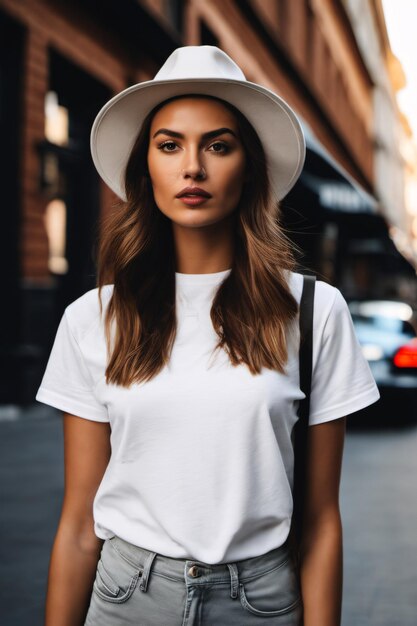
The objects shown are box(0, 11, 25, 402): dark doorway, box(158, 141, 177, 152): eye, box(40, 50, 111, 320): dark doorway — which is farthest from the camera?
box(40, 50, 111, 320): dark doorway

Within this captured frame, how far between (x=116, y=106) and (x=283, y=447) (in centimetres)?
86

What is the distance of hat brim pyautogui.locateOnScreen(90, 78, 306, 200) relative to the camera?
2.01m

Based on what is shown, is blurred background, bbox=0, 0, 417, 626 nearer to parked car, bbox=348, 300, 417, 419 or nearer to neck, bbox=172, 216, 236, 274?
parked car, bbox=348, 300, 417, 419

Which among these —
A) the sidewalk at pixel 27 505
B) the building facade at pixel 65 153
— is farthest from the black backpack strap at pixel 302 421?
the building facade at pixel 65 153

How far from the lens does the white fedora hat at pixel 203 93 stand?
200 cm

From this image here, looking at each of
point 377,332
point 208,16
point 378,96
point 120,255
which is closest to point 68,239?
point 377,332

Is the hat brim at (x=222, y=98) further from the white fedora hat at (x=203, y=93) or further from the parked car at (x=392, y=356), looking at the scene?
the parked car at (x=392, y=356)

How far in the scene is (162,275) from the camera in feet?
6.96

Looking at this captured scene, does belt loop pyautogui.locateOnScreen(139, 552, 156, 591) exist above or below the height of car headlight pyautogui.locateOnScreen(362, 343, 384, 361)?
above

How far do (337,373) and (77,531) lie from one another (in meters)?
0.67

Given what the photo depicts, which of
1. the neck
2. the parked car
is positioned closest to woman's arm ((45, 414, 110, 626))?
the neck

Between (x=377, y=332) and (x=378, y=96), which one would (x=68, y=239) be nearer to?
(x=377, y=332)

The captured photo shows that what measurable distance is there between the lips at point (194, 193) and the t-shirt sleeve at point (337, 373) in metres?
0.36

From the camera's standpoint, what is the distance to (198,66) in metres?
2.02
